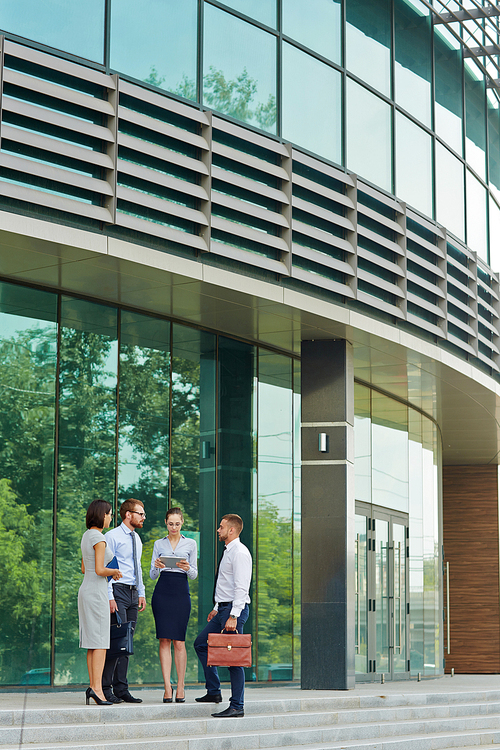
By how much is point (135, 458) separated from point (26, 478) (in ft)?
5.48

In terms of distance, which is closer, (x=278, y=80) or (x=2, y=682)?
(x=2, y=682)

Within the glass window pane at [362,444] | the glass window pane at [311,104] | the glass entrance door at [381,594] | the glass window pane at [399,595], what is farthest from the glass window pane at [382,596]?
the glass window pane at [311,104]

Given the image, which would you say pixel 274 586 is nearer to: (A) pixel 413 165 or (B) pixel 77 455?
(B) pixel 77 455

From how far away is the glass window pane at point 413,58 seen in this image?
15812mm

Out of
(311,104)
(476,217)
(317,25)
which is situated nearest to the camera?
(311,104)

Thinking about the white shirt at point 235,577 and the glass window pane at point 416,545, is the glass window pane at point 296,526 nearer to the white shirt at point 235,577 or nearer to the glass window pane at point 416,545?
the glass window pane at point 416,545

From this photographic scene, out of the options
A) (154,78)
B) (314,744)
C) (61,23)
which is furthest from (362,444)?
(61,23)

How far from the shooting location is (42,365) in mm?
11555

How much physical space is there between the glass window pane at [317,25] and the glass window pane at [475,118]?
4.65m

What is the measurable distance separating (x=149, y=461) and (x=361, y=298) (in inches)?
137

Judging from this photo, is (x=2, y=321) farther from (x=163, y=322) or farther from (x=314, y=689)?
(x=314, y=689)

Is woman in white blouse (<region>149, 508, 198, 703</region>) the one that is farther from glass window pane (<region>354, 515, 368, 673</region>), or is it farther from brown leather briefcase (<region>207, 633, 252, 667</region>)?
glass window pane (<region>354, 515, 368, 673</region>)

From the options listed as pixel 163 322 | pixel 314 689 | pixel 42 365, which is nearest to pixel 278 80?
pixel 163 322

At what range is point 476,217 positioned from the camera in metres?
18.3
